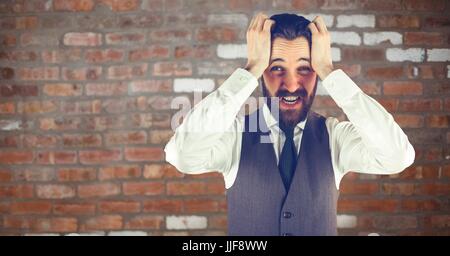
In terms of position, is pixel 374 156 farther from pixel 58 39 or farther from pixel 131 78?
pixel 58 39

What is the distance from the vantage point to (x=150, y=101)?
2363 millimetres

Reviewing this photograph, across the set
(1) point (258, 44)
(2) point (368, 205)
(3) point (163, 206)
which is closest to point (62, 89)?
(3) point (163, 206)

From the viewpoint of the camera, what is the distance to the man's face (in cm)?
232

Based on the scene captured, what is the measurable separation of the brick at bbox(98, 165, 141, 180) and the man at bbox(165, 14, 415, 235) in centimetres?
17

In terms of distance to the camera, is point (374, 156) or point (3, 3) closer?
point (374, 156)

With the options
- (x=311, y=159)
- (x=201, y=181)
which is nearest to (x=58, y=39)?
(x=201, y=181)

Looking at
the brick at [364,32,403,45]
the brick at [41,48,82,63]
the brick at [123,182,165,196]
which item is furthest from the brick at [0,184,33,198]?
the brick at [364,32,403,45]

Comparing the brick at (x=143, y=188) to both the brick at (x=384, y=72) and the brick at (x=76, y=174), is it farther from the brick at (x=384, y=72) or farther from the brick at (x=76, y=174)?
the brick at (x=384, y=72)

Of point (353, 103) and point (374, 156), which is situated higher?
point (353, 103)

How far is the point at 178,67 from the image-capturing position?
2.36 meters

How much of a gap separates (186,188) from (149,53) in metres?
0.65

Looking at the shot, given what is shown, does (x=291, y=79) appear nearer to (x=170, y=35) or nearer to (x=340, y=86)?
(x=340, y=86)
